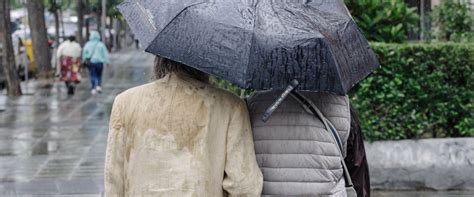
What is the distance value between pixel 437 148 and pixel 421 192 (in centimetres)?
44

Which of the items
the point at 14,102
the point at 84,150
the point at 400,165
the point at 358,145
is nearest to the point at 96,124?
the point at 84,150

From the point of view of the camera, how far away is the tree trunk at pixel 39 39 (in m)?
27.5

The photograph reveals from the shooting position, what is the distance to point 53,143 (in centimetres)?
Result: 1341

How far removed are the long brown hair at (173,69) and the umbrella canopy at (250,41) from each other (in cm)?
15

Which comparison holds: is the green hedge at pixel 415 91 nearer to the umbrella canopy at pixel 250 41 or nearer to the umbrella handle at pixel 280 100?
the umbrella canopy at pixel 250 41

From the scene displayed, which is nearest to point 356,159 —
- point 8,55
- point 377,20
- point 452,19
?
point 377,20

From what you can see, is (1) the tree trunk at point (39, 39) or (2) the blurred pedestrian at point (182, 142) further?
(1) the tree trunk at point (39, 39)

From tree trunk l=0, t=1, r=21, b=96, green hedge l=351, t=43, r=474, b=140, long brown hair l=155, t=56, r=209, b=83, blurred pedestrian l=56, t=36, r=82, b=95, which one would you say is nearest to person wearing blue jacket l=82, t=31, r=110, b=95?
blurred pedestrian l=56, t=36, r=82, b=95

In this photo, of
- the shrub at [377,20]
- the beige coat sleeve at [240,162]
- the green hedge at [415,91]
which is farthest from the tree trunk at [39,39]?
the beige coat sleeve at [240,162]

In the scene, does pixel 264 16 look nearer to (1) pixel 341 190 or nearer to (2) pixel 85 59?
(1) pixel 341 190

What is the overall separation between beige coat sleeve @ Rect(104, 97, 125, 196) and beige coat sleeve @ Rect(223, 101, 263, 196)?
422 millimetres

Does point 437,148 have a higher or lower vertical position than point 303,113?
lower

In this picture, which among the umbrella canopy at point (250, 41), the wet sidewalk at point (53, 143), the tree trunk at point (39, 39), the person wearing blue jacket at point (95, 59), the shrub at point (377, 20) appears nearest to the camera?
the umbrella canopy at point (250, 41)

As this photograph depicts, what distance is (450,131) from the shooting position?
946cm
